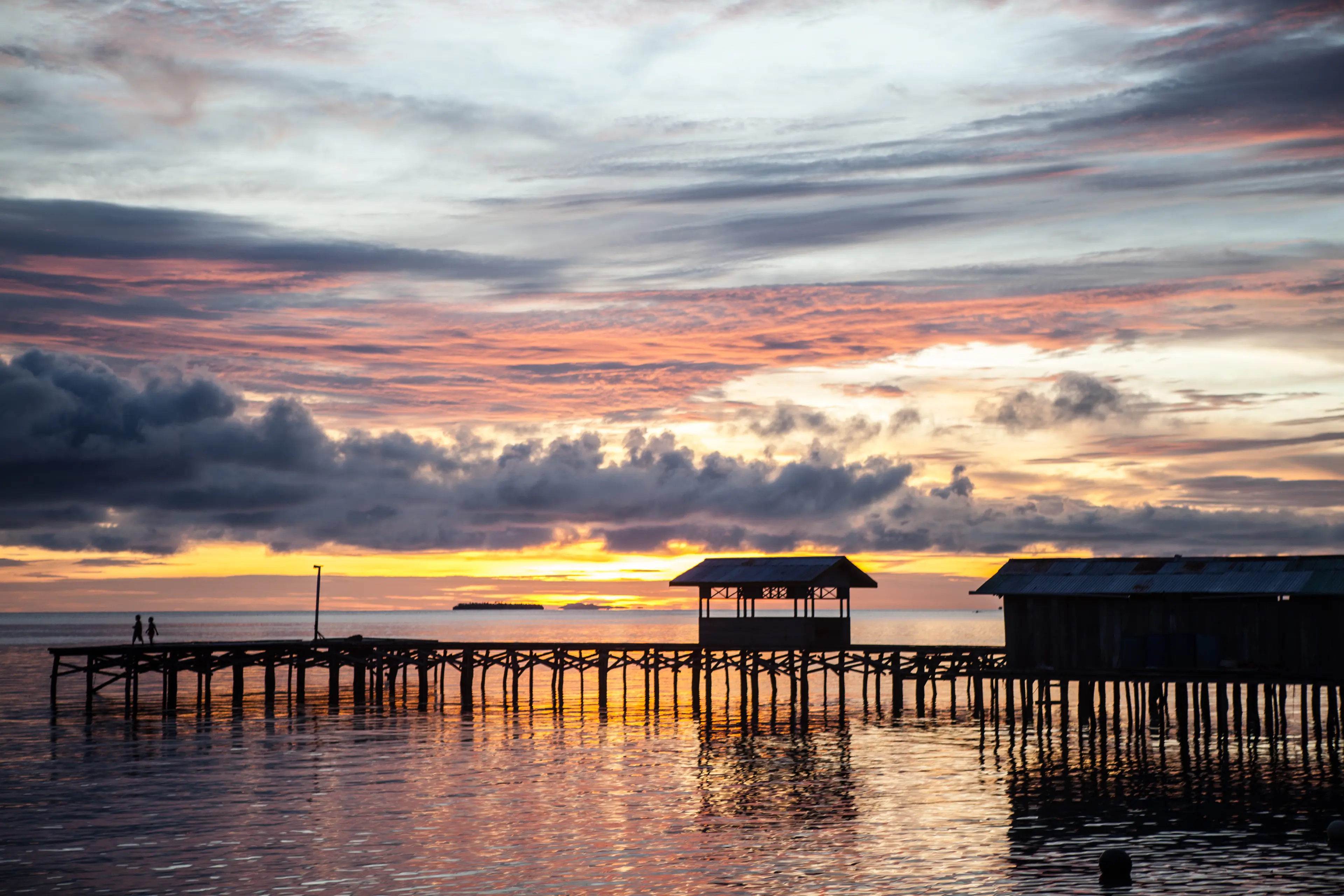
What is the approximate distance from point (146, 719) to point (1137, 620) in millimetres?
48925

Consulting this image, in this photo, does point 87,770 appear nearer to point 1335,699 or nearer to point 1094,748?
point 1094,748

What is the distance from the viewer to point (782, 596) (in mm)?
64938

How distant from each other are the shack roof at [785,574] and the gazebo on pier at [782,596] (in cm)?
4

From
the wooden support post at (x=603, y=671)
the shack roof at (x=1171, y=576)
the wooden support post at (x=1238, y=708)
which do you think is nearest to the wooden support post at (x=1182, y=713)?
the wooden support post at (x=1238, y=708)

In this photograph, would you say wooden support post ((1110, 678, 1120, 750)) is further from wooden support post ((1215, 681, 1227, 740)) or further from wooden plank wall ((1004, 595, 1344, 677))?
wooden support post ((1215, 681, 1227, 740))

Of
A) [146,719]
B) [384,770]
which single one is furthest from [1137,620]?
[146,719]

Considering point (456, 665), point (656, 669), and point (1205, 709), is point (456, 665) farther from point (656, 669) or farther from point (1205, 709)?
point (1205, 709)

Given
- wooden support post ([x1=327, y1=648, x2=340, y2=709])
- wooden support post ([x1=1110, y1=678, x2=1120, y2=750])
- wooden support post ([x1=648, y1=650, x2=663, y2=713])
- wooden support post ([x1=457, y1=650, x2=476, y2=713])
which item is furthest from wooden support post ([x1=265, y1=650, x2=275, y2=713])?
wooden support post ([x1=1110, y1=678, x2=1120, y2=750])

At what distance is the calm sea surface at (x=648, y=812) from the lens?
2838 centimetres

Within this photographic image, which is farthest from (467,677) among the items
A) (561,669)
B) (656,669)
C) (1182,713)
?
(1182,713)

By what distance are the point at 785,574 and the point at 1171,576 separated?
70.4 ft

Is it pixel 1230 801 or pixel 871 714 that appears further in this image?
pixel 871 714

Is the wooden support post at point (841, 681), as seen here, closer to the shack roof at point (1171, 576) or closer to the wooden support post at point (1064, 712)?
the wooden support post at point (1064, 712)

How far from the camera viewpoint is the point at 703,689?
94.6 metres
